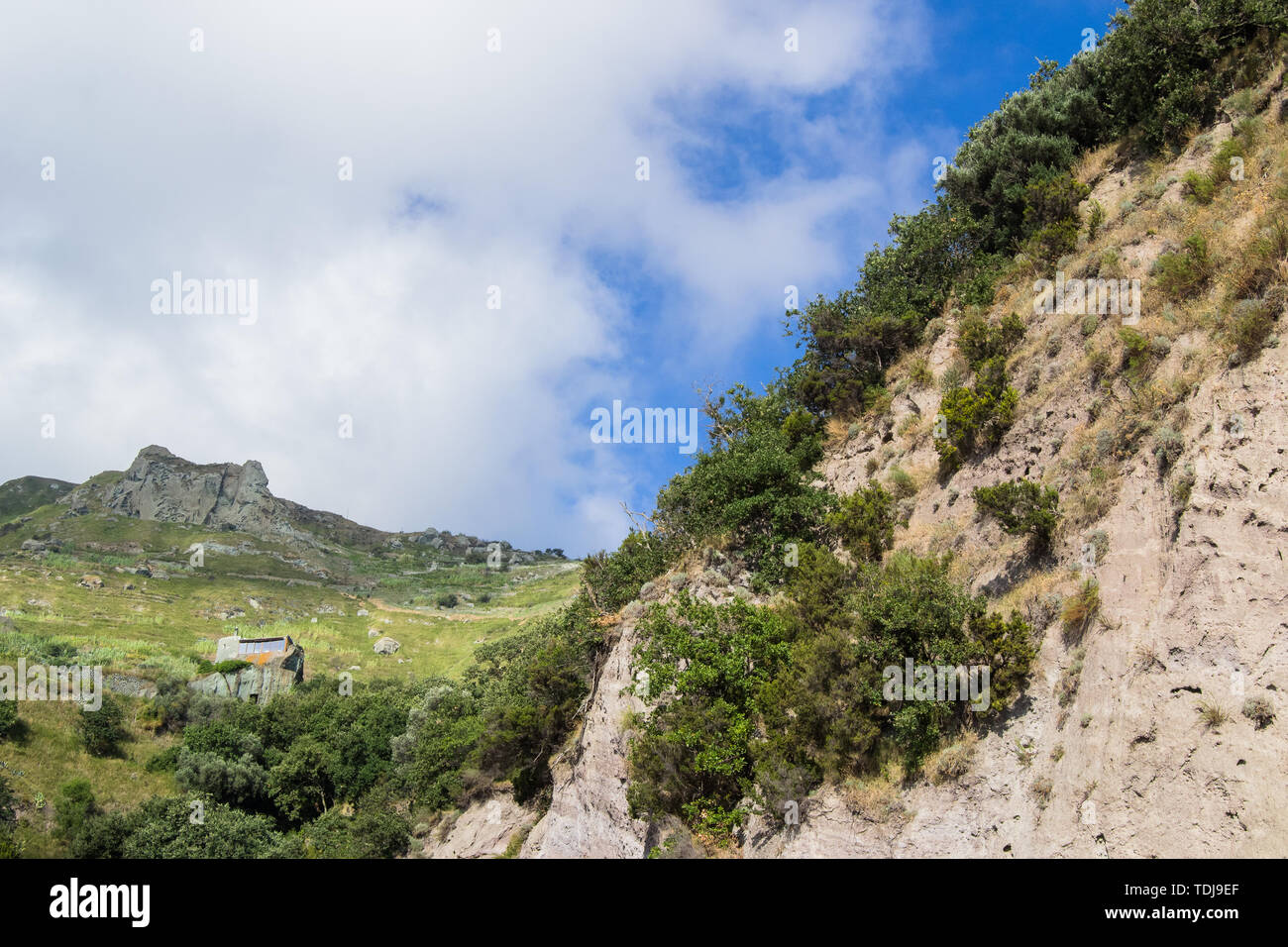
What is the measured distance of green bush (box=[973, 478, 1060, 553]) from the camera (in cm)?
1346

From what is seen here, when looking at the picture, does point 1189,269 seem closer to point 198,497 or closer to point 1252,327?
point 1252,327

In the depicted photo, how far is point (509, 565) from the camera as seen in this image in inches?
7313

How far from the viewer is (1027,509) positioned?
1387cm

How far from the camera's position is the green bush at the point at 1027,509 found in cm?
1346

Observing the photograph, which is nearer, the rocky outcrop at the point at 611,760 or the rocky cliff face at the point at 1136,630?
the rocky cliff face at the point at 1136,630

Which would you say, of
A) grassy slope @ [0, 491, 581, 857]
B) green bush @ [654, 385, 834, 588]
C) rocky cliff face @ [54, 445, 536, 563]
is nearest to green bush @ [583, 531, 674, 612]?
green bush @ [654, 385, 834, 588]

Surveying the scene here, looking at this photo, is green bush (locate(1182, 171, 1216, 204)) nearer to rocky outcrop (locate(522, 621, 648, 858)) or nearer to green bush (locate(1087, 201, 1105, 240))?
green bush (locate(1087, 201, 1105, 240))

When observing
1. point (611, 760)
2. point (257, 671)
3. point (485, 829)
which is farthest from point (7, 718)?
point (611, 760)

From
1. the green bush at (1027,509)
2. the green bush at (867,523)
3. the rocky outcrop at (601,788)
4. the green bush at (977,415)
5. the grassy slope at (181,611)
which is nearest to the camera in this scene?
the green bush at (1027,509)

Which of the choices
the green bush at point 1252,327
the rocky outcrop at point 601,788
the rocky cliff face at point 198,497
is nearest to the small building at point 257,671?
A: the rocky outcrop at point 601,788

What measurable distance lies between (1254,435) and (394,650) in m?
89.7

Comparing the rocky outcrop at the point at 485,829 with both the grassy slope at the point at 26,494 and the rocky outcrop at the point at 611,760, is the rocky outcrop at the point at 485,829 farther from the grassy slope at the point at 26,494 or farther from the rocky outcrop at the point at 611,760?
the grassy slope at the point at 26,494

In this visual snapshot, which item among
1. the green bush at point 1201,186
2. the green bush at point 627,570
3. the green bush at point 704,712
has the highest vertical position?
the green bush at point 1201,186

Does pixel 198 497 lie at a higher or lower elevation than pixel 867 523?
higher
